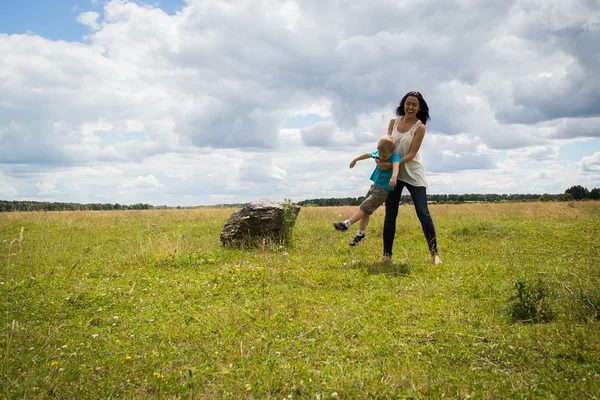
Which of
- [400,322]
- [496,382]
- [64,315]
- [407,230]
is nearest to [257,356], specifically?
[400,322]

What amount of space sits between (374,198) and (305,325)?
3.96 m

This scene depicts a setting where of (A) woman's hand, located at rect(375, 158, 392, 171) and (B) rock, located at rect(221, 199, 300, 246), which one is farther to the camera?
(B) rock, located at rect(221, 199, 300, 246)

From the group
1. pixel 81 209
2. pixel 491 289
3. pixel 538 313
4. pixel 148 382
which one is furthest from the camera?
pixel 81 209

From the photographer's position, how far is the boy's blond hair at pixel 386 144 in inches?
320

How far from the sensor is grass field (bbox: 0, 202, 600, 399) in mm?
3721

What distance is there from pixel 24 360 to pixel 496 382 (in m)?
4.72

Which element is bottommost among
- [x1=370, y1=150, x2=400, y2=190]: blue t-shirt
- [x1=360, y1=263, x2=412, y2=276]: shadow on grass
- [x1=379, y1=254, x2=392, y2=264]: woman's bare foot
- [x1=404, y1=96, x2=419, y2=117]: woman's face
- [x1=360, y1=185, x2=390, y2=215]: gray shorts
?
[x1=360, y1=263, x2=412, y2=276]: shadow on grass

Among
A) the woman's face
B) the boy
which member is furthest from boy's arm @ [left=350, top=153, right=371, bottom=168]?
the woman's face

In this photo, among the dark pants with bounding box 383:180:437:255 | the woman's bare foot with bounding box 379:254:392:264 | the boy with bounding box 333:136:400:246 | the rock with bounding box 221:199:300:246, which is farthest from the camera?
the rock with bounding box 221:199:300:246

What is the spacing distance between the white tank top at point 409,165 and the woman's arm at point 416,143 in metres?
0.06

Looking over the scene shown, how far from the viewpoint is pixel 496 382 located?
3.63m

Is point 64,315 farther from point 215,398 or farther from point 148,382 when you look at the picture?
point 215,398

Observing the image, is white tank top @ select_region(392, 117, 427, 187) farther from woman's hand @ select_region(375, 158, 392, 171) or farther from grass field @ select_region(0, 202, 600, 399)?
grass field @ select_region(0, 202, 600, 399)

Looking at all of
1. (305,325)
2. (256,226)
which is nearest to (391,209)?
(305,325)
